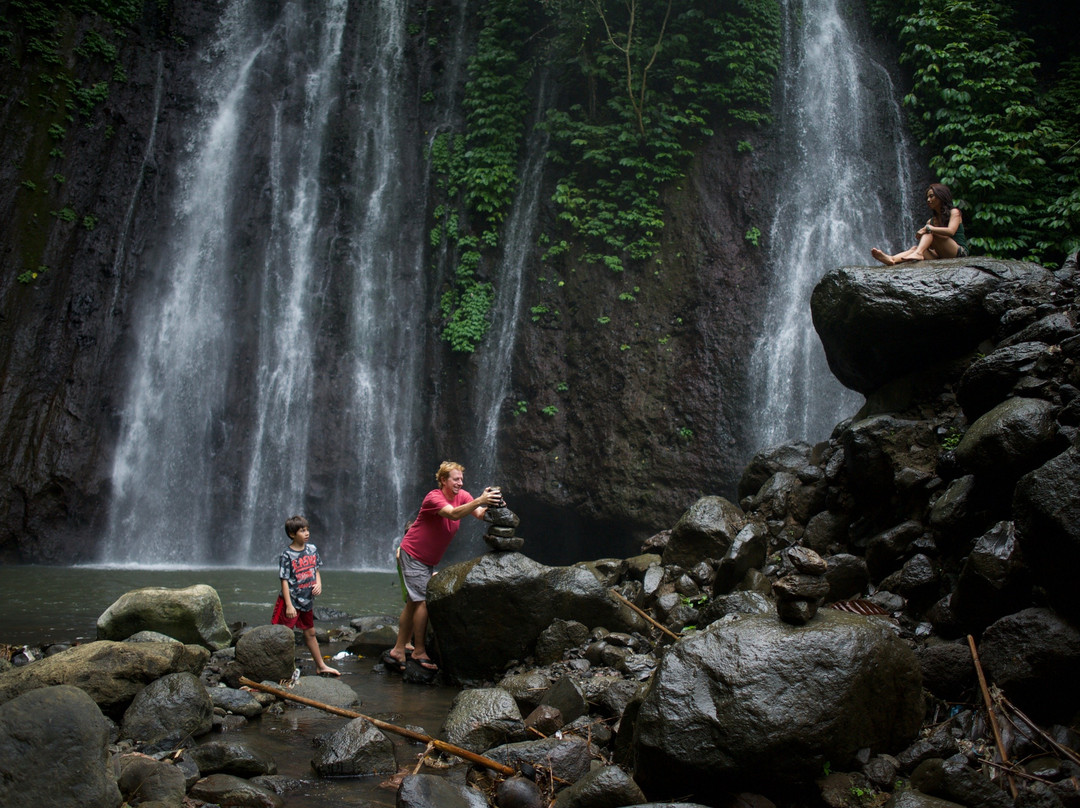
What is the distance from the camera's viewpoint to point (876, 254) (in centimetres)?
696

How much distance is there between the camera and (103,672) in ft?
15.8

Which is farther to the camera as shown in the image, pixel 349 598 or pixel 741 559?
pixel 349 598

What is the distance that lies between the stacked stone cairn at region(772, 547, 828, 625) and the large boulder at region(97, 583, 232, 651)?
5.80 metres

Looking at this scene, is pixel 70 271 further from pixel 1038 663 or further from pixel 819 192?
pixel 1038 663

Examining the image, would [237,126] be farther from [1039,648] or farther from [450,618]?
[1039,648]

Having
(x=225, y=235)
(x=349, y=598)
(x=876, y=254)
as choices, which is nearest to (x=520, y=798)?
(x=876, y=254)

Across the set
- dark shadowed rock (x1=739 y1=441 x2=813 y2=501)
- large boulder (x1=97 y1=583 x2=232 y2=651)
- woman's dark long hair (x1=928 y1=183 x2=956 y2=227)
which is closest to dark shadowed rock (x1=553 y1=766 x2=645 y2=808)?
large boulder (x1=97 y1=583 x2=232 y2=651)

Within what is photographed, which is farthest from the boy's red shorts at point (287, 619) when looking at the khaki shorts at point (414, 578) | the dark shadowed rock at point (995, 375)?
the dark shadowed rock at point (995, 375)

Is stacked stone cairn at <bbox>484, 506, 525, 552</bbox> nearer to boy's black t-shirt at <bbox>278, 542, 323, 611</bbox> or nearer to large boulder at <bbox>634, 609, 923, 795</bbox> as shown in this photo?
boy's black t-shirt at <bbox>278, 542, 323, 611</bbox>

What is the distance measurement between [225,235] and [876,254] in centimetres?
1520

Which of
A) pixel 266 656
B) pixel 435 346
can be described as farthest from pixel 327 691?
pixel 435 346

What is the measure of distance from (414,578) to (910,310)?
4982 millimetres

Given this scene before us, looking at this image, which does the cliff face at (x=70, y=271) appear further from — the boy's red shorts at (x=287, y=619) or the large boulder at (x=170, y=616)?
the boy's red shorts at (x=287, y=619)

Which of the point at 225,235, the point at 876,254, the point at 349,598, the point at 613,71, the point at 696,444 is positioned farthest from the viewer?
the point at 225,235
